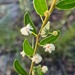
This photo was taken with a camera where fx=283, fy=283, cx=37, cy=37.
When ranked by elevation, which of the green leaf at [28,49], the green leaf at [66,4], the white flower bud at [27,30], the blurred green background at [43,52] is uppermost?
the green leaf at [66,4]

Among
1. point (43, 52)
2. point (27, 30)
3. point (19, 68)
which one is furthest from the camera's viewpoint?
point (43, 52)

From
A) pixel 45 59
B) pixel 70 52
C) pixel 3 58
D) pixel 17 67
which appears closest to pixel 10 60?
pixel 3 58

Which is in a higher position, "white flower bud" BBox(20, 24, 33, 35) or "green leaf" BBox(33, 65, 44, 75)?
"white flower bud" BBox(20, 24, 33, 35)

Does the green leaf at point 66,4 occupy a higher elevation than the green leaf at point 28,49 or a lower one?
higher

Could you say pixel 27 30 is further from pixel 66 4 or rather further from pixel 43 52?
pixel 43 52

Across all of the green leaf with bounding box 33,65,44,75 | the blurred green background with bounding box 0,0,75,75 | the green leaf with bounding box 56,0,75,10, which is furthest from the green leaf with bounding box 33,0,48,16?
the blurred green background with bounding box 0,0,75,75

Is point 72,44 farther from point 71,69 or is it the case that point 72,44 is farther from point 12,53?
point 12,53

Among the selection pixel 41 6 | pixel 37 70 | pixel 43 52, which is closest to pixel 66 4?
pixel 41 6

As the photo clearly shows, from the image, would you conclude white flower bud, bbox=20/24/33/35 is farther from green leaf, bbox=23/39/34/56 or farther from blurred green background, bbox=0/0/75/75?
blurred green background, bbox=0/0/75/75

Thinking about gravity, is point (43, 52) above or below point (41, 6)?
below

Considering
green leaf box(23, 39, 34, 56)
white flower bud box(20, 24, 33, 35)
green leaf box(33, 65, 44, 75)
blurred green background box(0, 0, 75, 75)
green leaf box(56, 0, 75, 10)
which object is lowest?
blurred green background box(0, 0, 75, 75)

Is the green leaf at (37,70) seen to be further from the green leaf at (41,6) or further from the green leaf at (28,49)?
the green leaf at (41,6)

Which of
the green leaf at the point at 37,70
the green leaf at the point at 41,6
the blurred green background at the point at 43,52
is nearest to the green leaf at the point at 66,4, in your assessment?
the green leaf at the point at 41,6
